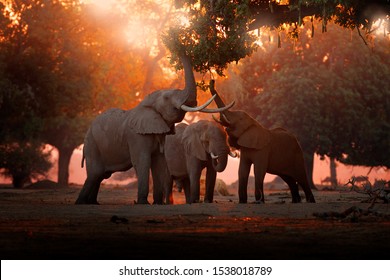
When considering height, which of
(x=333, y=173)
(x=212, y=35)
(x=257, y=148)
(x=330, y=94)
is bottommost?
(x=257, y=148)

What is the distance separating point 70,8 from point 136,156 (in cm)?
2428

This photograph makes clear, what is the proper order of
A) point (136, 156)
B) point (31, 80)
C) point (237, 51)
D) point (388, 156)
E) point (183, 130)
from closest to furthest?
point (136, 156) → point (237, 51) → point (183, 130) → point (31, 80) → point (388, 156)

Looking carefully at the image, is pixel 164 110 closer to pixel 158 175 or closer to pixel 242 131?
pixel 158 175

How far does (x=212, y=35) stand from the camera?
22328 mm

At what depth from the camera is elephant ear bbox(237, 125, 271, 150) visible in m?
22.0

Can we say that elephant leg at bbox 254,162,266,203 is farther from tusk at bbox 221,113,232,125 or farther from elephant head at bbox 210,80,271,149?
tusk at bbox 221,113,232,125

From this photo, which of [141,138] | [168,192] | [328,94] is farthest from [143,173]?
[328,94]

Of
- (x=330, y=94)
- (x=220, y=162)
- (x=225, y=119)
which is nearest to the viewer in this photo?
(x=225, y=119)

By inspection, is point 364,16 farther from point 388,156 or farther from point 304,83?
point 388,156

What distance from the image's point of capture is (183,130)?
26609 millimetres

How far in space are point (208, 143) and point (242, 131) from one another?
1.57 metres

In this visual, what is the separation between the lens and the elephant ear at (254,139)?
21969 millimetres

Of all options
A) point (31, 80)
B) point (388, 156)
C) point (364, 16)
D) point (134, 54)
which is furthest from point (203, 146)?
point (134, 54)
